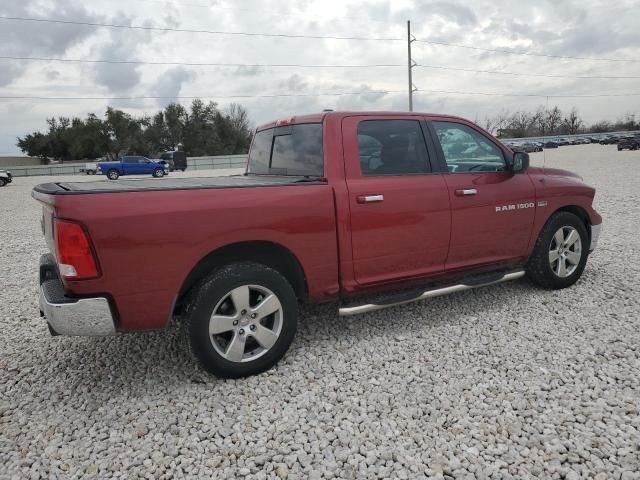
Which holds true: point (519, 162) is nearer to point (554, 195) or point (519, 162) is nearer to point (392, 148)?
point (554, 195)

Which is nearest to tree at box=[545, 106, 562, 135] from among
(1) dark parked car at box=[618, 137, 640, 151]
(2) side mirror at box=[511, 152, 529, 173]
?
(1) dark parked car at box=[618, 137, 640, 151]

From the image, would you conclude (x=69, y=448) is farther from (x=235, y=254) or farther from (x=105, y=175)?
(x=105, y=175)

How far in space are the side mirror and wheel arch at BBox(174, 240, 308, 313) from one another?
92.9 inches

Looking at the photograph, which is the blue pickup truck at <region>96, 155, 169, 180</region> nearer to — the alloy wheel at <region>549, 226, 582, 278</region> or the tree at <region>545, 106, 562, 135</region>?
the alloy wheel at <region>549, 226, 582, 278</region>

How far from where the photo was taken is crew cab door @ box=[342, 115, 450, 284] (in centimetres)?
346

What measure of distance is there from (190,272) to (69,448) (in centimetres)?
118

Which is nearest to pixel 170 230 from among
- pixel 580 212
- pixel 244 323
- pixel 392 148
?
pixel 244 323

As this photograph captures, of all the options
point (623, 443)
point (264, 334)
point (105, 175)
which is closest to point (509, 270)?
point (623, 443)

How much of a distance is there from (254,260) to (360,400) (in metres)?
1.20

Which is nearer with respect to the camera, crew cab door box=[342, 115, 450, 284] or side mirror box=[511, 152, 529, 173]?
crew cab door box=[342, 115, 450, 284]

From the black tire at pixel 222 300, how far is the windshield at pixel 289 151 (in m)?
0.93

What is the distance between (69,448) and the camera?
2.54 m

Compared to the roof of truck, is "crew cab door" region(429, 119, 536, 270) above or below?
below

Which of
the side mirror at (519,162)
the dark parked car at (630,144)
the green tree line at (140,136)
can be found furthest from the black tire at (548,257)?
the green tree line at (140,136)
